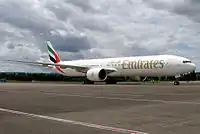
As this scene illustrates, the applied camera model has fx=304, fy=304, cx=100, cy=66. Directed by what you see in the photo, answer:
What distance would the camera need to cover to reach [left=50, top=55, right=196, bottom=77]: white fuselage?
33594mm

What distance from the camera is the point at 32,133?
6.45m

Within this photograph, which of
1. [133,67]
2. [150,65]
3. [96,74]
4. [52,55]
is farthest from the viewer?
[52,55]

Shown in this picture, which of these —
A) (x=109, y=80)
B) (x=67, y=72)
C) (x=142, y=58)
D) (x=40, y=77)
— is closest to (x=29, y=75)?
(x=40, y=77)

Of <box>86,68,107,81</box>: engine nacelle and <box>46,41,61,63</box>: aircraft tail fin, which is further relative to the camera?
<box>46,41,61,63</box>: aircraft tail fin

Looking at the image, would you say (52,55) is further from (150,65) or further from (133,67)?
(150,65)

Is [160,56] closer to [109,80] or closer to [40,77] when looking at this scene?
[109,80]

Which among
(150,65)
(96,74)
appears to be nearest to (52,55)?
(96,74)

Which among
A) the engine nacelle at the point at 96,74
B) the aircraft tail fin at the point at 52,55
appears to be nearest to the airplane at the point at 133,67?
the engine nacelle at the point at 96,74

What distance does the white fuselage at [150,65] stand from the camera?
110 ft

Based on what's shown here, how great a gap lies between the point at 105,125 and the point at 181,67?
27.5 metres

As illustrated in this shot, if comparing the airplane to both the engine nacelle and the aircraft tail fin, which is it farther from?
the aircraft tail fin

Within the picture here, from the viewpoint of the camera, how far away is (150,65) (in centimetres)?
3519

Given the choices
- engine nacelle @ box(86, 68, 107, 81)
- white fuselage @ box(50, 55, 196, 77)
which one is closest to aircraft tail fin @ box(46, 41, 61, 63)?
white fuselage @ box(50, 55, 196, 77)

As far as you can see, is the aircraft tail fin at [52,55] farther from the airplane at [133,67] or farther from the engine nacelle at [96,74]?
the engine nacelle at [96,74]
